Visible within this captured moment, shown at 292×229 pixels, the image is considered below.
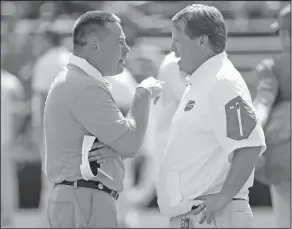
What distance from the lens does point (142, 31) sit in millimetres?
11836

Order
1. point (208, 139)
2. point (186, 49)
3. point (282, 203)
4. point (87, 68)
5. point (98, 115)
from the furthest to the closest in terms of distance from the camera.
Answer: point (282, 203), point (87, 68), point (98, 115), point (186, 49), point (208, 139)

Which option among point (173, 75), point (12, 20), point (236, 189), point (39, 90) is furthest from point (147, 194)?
point (236, 189)

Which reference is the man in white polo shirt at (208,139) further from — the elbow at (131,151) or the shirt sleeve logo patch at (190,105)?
the elbow at (131,151)

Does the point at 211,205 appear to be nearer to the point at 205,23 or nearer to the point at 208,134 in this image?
the point at 208,134

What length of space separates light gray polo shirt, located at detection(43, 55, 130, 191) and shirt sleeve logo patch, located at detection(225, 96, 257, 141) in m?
0.55

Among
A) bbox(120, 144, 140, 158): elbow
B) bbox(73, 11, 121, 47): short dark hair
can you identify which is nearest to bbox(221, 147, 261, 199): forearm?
bbox(120, 144, 140, 158): elbow

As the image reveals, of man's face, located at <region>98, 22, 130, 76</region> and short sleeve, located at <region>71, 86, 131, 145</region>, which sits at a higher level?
man's face, located at <region>98, 22, 130, 76</region>

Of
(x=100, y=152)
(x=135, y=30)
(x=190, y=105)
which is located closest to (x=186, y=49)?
(x=190, y=105)

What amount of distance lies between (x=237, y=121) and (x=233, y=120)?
0.02 meters

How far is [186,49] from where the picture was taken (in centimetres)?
355

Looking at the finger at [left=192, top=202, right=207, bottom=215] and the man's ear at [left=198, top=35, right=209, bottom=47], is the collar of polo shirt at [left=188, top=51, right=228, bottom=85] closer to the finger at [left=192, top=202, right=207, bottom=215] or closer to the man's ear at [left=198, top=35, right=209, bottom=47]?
the man's ear at [left=198, top=35, right=209, bottom=47]

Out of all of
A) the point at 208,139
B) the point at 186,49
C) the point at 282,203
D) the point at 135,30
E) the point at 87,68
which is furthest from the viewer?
the point at 135,30

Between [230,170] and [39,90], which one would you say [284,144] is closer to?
[230,170]

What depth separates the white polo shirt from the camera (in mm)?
3350
